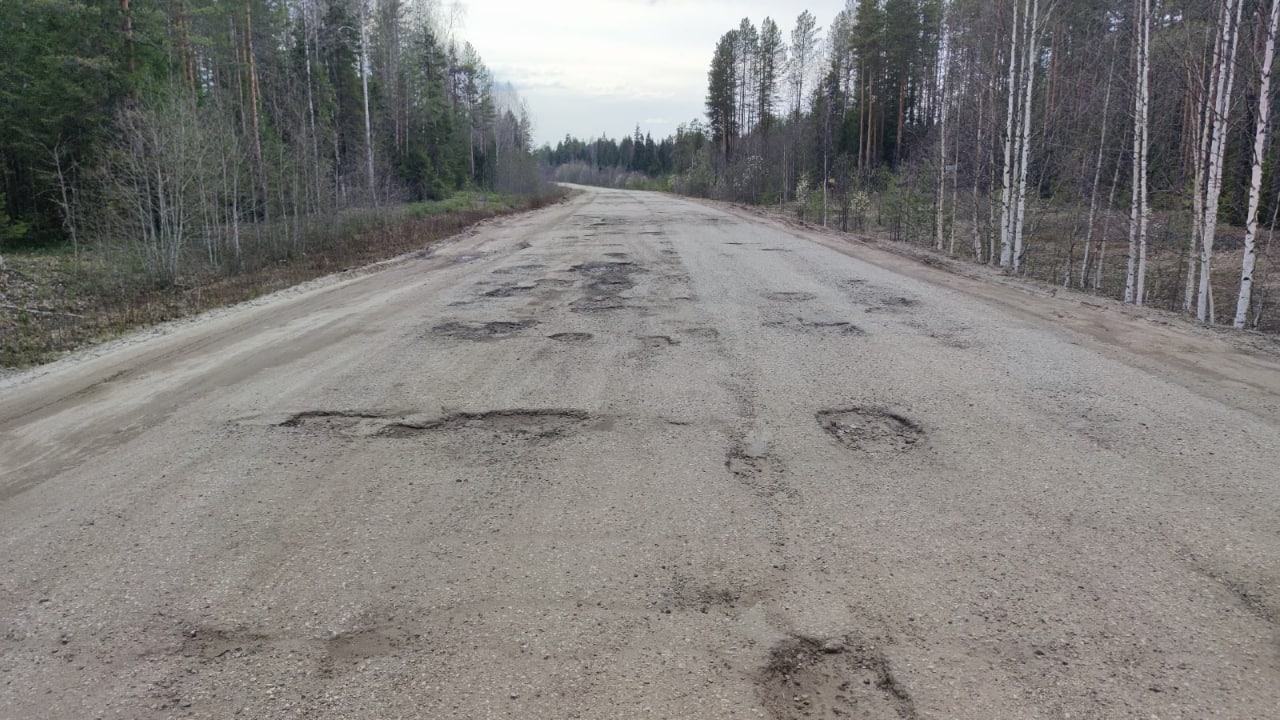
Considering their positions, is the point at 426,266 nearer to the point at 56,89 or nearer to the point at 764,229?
the point at 764,229

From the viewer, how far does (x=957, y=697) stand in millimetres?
1921

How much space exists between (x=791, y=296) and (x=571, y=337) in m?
2.78

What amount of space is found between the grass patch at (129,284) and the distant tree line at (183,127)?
59cm

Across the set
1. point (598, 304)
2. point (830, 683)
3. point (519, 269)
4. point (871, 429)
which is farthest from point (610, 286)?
point (830, 683)

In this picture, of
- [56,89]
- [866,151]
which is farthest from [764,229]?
[866,151]

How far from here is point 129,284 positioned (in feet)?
41.7

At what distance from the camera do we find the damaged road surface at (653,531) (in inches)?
79.7

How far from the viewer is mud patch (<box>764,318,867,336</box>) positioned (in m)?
5.90

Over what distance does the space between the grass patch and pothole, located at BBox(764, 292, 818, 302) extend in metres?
7.31

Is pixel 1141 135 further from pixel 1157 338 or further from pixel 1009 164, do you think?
pixel 1157 338

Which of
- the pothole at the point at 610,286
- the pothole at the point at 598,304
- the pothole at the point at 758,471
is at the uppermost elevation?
the pothole at the point at 610,286

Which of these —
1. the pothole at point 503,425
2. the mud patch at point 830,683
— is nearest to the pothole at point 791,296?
the pothole at point 503,425

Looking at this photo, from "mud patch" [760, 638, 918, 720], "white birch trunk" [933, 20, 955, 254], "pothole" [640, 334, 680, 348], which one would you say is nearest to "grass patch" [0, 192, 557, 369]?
"pothole" [640, 334, 680, 348]

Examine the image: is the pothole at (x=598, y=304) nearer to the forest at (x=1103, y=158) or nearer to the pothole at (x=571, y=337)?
the pothole at (x=571, y=337)
